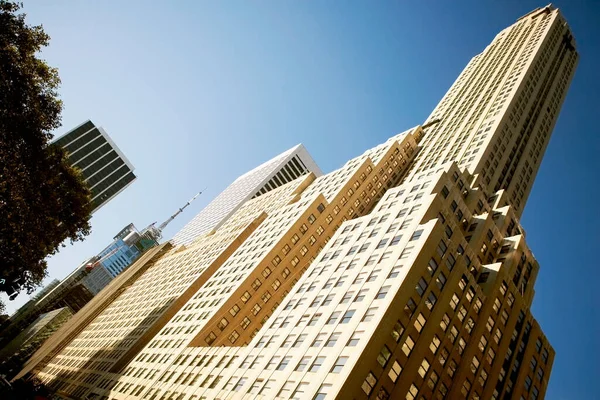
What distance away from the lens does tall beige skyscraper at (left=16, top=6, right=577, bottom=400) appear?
38750 mm

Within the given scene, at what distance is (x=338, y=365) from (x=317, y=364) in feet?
9.02

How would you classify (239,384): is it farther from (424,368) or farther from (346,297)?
(424,368)

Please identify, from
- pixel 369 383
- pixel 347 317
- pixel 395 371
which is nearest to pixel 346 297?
pixel 347 317

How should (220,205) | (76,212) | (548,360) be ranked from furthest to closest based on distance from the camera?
(220,205), (548,360), (76,212)

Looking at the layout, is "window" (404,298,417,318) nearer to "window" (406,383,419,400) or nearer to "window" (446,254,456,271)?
"window" (406,383,419,400)

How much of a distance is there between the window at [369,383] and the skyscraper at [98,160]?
126 m

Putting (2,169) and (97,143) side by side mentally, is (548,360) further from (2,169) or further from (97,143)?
(97,143)

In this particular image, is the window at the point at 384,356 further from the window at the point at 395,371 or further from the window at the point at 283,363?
the window at the point at 283,363

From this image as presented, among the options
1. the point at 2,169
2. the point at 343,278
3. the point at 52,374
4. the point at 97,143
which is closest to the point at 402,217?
the point at 343,278

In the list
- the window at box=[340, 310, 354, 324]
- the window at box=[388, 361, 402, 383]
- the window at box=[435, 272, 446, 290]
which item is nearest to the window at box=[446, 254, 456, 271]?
the window at box=[435, 272, 446, 290]

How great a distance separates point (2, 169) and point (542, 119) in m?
118

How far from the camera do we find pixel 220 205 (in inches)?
7421

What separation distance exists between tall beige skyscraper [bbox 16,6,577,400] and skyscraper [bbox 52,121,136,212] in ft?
148

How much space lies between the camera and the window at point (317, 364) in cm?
3734
